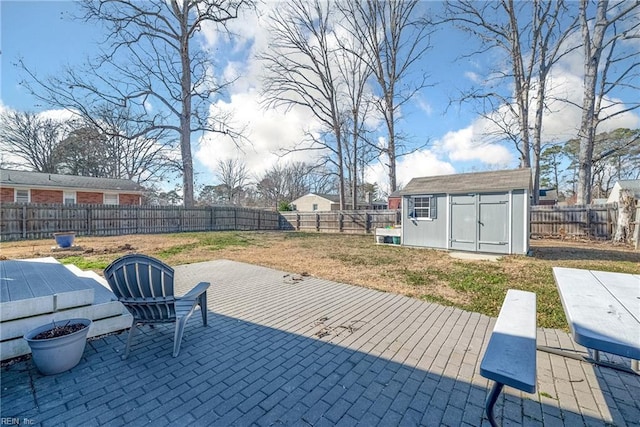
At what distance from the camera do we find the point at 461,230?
9812 millimetres

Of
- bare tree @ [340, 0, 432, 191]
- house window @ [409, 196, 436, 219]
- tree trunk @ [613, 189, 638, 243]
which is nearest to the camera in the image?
house window @ [409, 196, 436, 219]

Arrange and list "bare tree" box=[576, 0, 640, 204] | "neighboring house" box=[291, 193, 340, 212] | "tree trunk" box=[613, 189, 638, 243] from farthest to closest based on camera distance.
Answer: "neighboring house" box=[291, 193, 340, 212] < "bare tree" box=[576, 0, 640, 204] < "tree trunk" box=[613, 189, 638, 243]

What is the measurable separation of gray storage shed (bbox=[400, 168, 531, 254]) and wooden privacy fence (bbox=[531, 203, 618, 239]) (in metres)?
5.80

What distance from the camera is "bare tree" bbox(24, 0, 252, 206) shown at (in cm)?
1416

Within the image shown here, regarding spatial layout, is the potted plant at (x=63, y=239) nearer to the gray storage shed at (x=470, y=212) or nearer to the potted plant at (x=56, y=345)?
the potted plant at (x=56, y=345)

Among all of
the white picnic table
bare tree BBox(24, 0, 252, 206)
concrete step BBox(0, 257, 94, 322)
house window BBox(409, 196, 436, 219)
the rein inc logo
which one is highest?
bare tree BBox(24, 0, 252, 206)

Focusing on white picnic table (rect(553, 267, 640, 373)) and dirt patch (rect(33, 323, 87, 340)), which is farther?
dirt patch (rect(33, 323, 87, 340))

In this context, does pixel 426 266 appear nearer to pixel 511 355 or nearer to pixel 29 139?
pixel 511 355

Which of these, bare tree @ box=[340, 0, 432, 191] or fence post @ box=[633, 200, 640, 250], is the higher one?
bare tree @ box=[340, 0, 432, 191]

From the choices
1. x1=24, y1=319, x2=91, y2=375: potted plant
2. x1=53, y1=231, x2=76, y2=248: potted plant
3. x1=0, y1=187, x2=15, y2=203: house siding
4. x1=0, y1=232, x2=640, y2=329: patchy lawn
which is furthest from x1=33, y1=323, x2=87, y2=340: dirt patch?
x1=0, y1=187, x2=15, y2=203: house siding

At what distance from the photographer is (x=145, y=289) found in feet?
8.98

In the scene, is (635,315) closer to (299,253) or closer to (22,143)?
(299,253)

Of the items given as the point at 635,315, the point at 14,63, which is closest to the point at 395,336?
the point at 635,315

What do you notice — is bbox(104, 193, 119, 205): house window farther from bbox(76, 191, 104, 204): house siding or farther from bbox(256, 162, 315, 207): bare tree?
bbox(256, 162, 315, 207): bare tree
